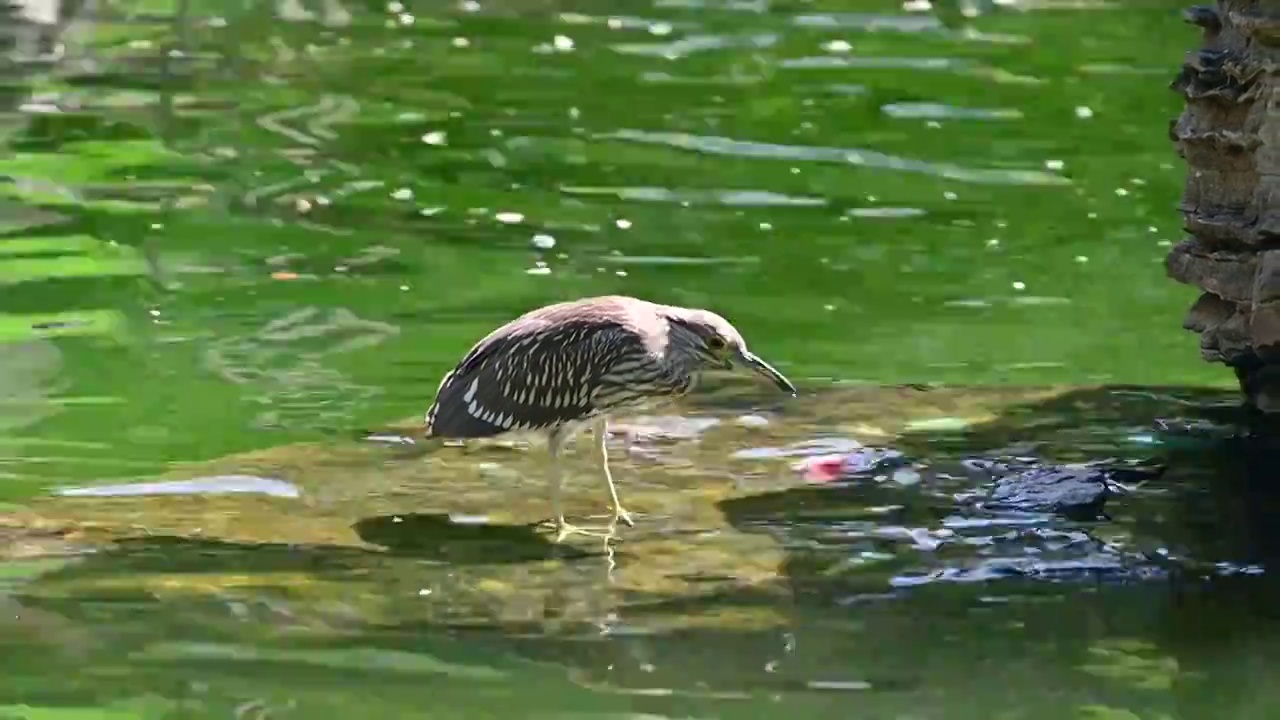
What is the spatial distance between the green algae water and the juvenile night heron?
29 cm

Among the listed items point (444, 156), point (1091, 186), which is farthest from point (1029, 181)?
point (444, 156)

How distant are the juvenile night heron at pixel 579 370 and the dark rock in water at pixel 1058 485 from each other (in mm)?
846

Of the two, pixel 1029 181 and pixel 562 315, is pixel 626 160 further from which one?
pixel 562 315

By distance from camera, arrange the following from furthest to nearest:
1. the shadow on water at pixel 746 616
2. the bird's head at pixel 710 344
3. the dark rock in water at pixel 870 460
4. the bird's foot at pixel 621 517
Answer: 1. the dark rock in water at pixel 870 460
2. the bird's head at pixel 710 344
3. the bird's foot at pixel 621 517
4. the shadow on water at pixel 746 616

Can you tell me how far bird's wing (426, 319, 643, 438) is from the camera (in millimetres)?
7945

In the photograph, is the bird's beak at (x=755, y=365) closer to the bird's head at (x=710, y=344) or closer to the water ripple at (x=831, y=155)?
the bird's head at (x=710, y=344)

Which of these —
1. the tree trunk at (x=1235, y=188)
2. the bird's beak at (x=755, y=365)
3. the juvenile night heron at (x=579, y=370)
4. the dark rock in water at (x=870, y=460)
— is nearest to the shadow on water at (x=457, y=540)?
the juvenile night heron at (x=579, y=370)

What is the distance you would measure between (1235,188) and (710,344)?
81.4 inches

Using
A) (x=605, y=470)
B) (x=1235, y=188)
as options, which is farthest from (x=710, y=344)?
(x=1235, y=188)

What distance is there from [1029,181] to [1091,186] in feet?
1.22

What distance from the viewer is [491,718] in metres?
6.09

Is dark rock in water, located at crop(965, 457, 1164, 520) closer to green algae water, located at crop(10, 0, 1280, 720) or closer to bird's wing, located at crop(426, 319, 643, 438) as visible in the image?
green algae water, located at crop(10, 0, 1280, 720)

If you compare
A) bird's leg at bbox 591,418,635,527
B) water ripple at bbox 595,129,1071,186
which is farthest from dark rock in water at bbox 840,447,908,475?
water ripple at bbox 595,129,1071,186

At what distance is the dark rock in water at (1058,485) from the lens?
7867 millimetres
